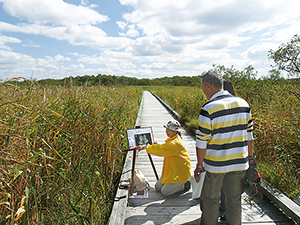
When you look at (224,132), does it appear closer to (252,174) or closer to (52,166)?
(252,174)

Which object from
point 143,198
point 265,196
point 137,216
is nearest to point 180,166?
point 143,198

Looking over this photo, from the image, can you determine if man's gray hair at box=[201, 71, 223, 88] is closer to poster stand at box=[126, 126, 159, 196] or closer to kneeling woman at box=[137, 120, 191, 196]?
kneeling woman at box=[137, 120, 191, 196]

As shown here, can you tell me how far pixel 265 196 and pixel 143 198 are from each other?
1.62m

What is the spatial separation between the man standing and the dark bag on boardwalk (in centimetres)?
25

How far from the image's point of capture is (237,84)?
715 centimetres

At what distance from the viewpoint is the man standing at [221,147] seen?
1862 mm

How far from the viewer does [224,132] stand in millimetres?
1880

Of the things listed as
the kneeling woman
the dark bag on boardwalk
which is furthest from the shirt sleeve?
the dark bag on boardwalk

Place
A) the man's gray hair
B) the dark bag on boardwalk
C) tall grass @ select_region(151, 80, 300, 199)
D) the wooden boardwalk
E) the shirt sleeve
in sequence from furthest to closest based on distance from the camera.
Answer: tall grass @ select_region(151, 80, 300, 199)
the shirt sleeve
the wooden boardwalk
the dark bag on boardwalk
the man's gray hair

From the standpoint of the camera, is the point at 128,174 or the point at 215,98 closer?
the point at 215,98

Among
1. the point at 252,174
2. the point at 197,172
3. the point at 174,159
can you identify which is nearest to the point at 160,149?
the point at 174,159

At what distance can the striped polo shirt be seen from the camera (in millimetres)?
1848

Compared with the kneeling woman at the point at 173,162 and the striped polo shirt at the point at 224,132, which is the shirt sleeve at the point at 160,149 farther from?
the striped polo shirt at the point at 224,132

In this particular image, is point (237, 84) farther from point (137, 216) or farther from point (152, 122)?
point (137, 216)
